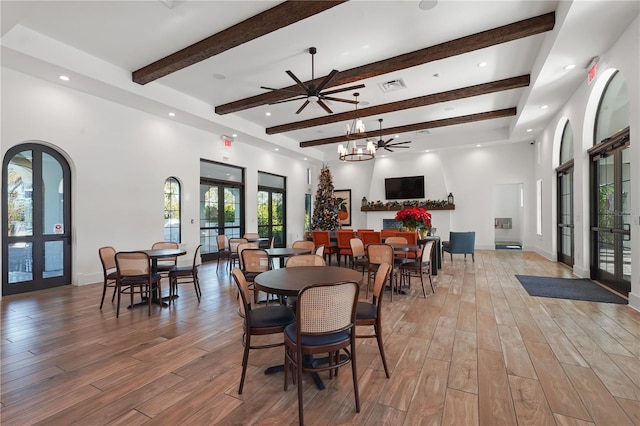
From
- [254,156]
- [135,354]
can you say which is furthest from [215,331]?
[254,156]

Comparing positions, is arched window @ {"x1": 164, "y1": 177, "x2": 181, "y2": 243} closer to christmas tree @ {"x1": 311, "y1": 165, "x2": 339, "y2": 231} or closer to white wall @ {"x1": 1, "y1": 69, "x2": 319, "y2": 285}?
white wall @ {"x1": 1, "y1": 69, "x2": 319, "y2": 285}

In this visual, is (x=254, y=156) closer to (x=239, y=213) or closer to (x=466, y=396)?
(x=239, y=213)

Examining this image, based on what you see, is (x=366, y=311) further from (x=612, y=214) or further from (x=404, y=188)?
(x=404, y=188)

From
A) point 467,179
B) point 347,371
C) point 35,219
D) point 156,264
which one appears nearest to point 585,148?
point 467,179

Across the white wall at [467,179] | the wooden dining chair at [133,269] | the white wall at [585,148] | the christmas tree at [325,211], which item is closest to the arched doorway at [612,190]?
the white wall at [585,148]

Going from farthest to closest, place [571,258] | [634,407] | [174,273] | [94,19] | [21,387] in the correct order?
1. [571,258]
2. [174,273]
3. [94,19]
4. [21,387]
5. [634,407]

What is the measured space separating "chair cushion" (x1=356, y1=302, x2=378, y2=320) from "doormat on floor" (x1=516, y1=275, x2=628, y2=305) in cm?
354

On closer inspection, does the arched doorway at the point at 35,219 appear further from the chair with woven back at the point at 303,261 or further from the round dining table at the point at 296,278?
the round dining table at the point at 296,278

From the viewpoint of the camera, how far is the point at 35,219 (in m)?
5.15

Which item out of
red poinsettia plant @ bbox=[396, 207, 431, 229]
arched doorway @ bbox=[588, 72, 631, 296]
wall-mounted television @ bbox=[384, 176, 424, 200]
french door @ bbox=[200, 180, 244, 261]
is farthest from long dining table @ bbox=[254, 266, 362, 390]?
wall-mounted television @ bbox=[384, 176, 424, 200]

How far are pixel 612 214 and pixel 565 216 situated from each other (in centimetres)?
276

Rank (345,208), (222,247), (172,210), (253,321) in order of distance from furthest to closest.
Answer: (345,208) < (172,210) < (222,247) < (253,321)

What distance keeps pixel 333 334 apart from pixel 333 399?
0.49 meters

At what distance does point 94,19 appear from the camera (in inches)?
163
